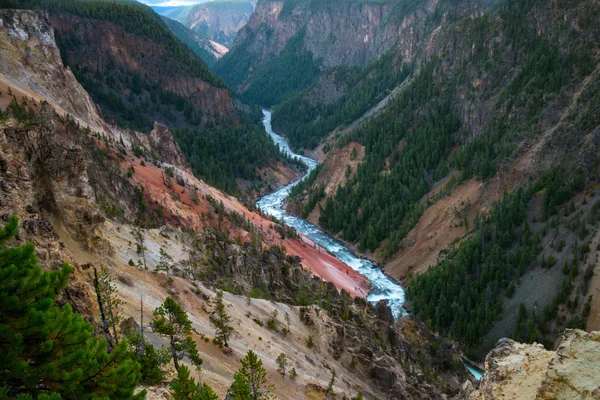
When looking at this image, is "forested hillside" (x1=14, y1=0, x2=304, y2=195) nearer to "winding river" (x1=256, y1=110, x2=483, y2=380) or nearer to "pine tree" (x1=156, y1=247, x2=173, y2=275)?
"winding river" (x1=256, y1=110, x2=483, y2=380)

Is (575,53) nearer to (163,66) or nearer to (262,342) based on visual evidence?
(262,342)

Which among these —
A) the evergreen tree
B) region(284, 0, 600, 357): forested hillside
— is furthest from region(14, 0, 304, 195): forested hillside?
the evergreen tree

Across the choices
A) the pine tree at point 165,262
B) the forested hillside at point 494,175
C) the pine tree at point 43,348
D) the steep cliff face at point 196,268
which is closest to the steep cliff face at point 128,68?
the forested hillside at point 494,175

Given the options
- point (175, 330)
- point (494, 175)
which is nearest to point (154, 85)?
point (494, 175)

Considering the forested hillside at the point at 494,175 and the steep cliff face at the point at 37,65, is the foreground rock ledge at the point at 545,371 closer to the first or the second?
the forested hillside at the point at 494,175

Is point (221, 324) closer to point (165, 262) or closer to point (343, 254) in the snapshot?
point (165, 262)

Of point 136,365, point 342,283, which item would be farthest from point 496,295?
point 136,365

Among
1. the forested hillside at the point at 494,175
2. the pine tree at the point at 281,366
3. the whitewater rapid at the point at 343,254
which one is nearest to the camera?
the pine tree at the point at 281,366
